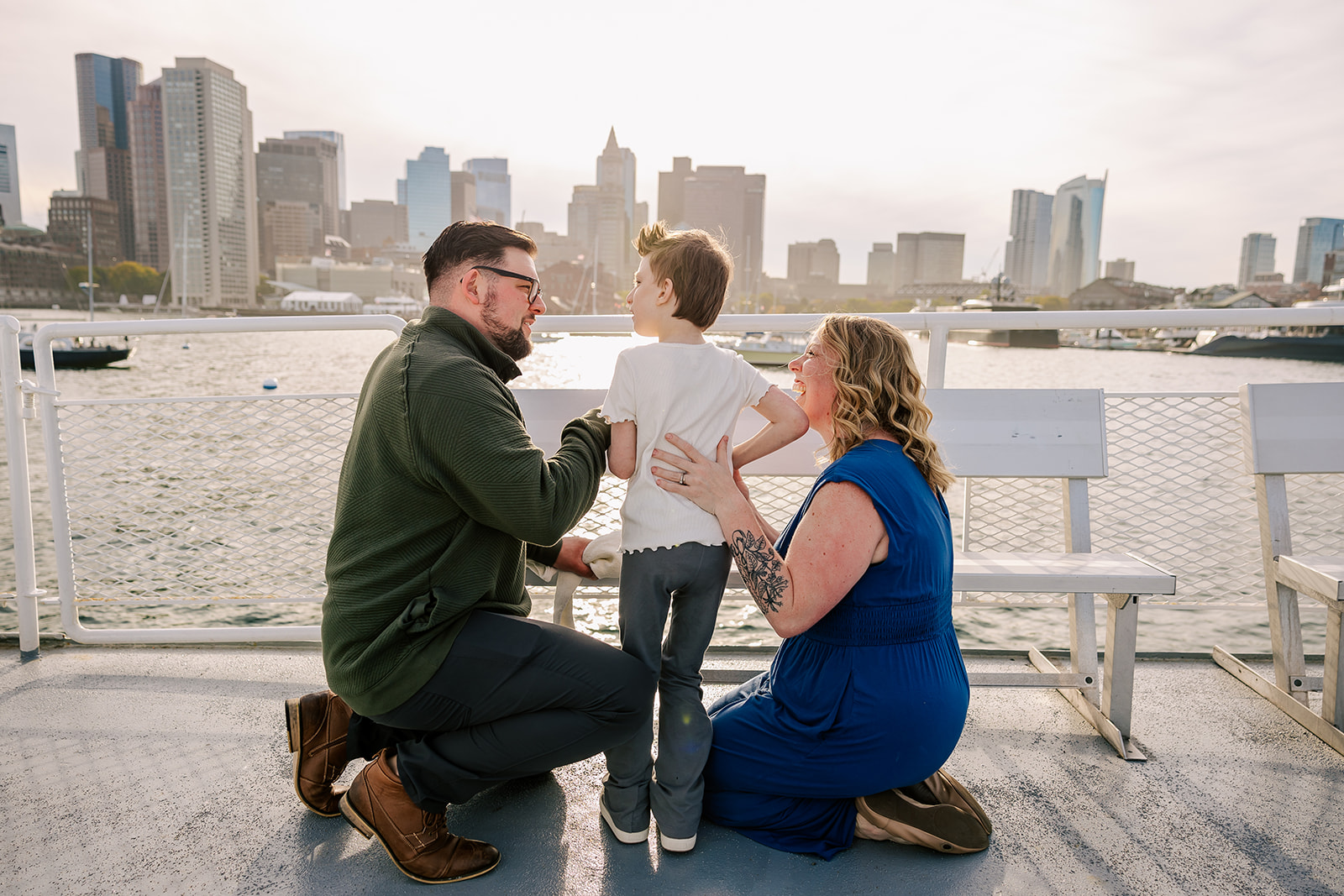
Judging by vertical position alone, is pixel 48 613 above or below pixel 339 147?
below

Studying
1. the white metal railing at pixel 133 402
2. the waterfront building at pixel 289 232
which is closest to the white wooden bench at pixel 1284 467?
the white metal railing at pixel 133 402

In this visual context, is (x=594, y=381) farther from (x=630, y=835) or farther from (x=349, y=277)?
(x=349, y=277)

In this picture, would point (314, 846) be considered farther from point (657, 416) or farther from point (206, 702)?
point (657, 416)

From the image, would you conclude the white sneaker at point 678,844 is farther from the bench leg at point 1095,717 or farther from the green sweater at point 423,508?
the bench leg at point 1095,717

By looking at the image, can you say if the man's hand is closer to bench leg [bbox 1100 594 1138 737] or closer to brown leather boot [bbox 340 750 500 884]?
brown leather boot [bbox 340 750 500 884]

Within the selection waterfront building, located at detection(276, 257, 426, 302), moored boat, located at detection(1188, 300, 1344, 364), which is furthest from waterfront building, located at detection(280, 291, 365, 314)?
moored boat, located at detection(1188, 300, 1344, 364)

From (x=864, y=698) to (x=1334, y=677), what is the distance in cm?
170

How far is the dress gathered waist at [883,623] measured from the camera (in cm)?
174

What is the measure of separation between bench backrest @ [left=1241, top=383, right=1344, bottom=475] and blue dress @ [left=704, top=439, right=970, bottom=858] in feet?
5.15

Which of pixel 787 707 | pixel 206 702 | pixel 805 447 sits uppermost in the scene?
pixel 805 447

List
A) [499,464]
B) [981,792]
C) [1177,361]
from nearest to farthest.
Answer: [499,464]
[981,792]
[1177,361]

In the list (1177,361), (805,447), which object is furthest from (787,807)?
(1177,361)

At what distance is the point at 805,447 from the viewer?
2771 mm

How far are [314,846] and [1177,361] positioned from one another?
5622 centimetres
